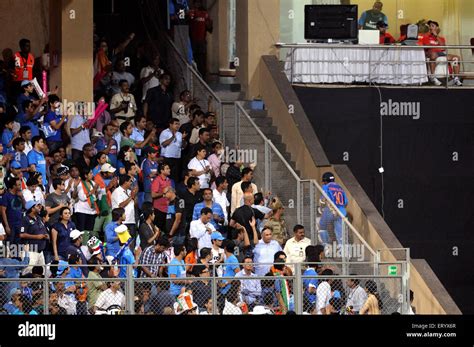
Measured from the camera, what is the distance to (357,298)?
24.7 m

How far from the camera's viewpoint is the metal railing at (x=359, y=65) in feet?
106

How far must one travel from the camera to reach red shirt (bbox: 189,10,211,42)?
33781mm

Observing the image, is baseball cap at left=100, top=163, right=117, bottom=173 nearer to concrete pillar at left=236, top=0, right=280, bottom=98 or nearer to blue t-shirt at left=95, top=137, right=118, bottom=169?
blue t-shirt at left=95, top=137, right=118, bottom=169

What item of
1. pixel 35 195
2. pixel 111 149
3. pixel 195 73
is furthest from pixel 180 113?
pixel 35 195

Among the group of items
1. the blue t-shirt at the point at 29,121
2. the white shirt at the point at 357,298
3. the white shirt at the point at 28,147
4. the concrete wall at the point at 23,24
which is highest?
the concrete wall at the point at 23,24

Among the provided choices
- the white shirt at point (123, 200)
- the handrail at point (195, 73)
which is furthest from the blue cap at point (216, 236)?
the handrail at point (195, 73)

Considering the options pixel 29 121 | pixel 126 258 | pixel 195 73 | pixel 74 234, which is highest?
pixel 195 73

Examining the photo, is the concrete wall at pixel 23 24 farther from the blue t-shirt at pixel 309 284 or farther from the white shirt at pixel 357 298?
the white shirt at pixel 357 298

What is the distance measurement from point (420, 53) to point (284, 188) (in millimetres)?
4858

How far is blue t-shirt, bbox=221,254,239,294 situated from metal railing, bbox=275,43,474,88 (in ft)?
22.5

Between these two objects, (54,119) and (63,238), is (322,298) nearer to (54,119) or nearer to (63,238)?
(63,238)

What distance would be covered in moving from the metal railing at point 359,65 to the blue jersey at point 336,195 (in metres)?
3.75

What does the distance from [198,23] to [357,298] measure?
10477 mm

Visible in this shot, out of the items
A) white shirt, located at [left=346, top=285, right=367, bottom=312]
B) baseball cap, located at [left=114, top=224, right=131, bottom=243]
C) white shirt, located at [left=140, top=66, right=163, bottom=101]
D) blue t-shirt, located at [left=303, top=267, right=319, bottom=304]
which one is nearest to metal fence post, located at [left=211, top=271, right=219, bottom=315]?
blue t-shirt, located at [left=303, top=267, right=319, bottom=304]
